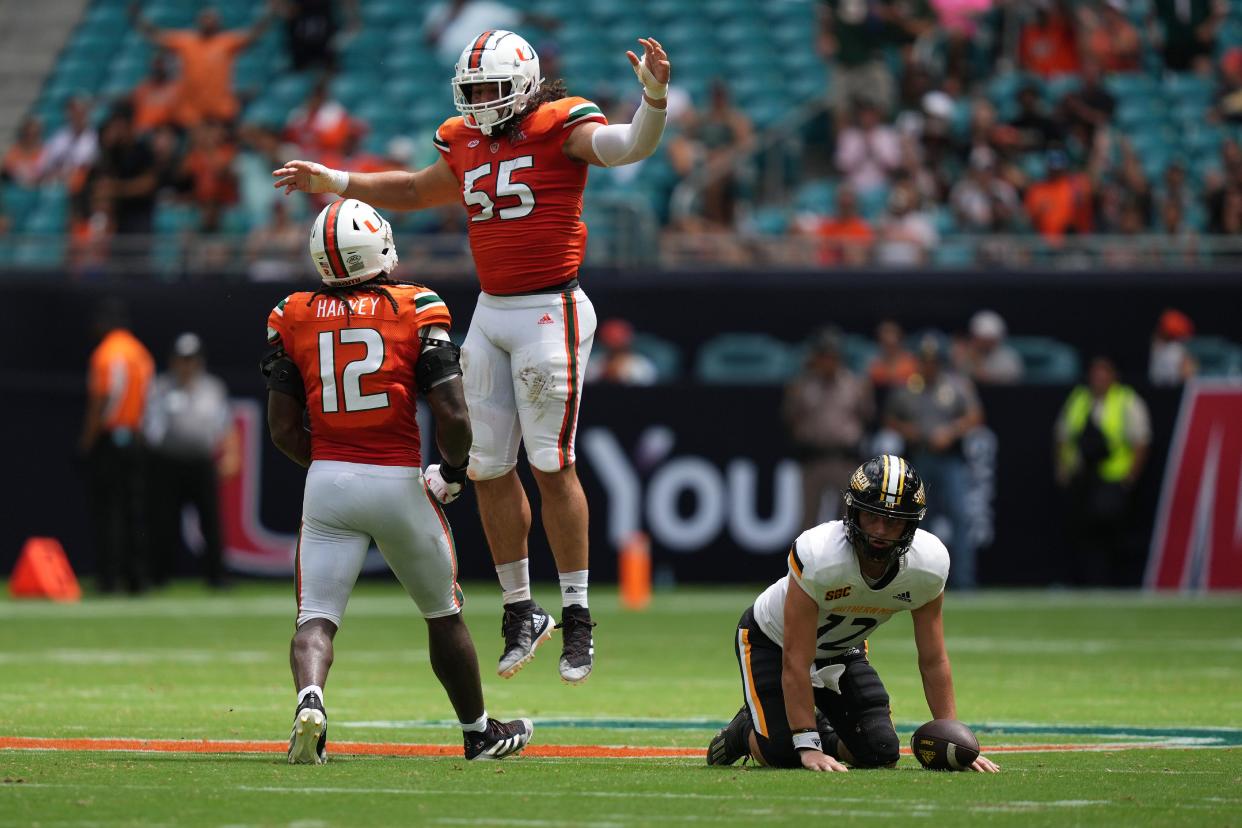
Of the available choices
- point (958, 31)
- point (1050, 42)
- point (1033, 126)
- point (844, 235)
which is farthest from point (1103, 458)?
point (958, 31)

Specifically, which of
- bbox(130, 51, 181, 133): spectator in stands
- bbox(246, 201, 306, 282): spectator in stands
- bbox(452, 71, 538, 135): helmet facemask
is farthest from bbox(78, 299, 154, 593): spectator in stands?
bbox(452, 71, 538, 135): helmet facemask

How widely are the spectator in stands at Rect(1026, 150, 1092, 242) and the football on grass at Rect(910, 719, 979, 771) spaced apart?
40.7 feet

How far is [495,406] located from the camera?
915 cm

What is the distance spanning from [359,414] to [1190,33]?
51.9 feet

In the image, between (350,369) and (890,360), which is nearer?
(350,369)

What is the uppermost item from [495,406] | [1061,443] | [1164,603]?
[495,406]

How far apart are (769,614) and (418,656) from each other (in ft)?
19.9

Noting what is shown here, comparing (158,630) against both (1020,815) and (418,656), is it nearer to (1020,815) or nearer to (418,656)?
(418,656)

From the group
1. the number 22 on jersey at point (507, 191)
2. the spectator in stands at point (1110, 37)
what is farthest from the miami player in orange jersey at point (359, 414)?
the spectator in stands at point (1110, 37)

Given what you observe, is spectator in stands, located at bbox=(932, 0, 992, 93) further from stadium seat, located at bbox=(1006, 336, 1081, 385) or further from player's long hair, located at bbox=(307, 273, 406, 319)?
player's long hair, located at bbox=(307, 273, 406, 319)

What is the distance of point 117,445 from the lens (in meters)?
18.5

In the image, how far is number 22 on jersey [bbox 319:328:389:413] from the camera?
796 centimetres

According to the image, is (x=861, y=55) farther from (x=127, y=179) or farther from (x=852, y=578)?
(x=852, y=578)

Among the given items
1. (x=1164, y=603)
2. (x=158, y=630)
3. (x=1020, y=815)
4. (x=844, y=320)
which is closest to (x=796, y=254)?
(x=844, y=320)
